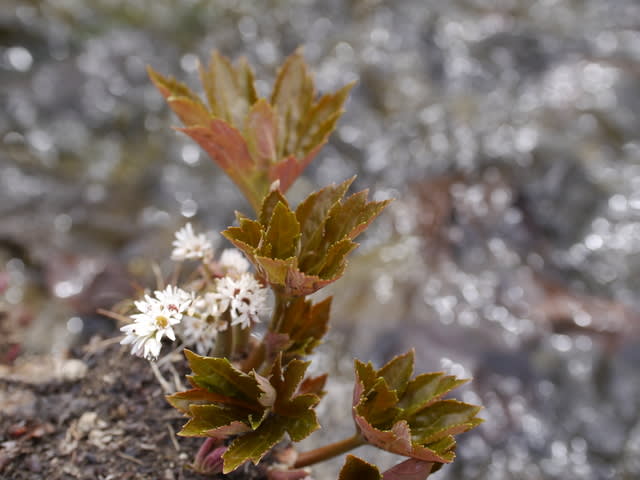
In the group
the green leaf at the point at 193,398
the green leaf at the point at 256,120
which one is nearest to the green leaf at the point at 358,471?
the green leaf at the point at 193,398

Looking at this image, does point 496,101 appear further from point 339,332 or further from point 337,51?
point 339,332

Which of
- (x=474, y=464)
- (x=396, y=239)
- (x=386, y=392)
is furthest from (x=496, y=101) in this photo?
→ (x=386, y=392)

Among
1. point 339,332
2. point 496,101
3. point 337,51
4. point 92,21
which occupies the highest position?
point 92,21

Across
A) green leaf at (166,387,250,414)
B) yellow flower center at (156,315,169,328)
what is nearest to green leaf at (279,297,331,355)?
green leaf at (166,387,250,414)

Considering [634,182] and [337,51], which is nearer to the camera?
[634,182]

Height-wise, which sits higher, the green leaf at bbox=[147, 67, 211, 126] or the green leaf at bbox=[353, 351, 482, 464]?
the green leaf at bbox=[147, 67, 211, 126]

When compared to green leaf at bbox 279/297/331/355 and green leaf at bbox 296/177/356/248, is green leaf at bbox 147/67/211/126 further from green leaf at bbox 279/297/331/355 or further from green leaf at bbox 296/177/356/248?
green leaf at bbox 279/297/331/355

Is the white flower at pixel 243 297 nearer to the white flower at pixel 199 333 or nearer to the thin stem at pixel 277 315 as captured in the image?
the thin stem at pixel 277 315
